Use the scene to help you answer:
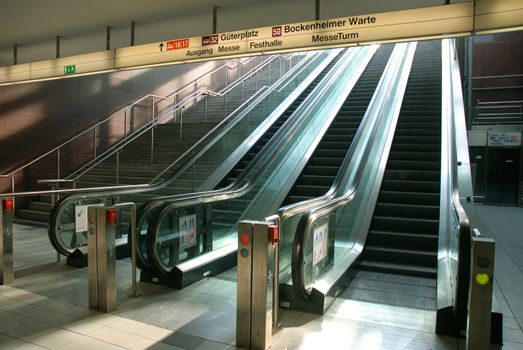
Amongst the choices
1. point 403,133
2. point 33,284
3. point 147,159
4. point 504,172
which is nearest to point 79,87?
point 147,159

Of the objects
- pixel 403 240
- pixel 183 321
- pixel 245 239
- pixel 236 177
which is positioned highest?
pixel 236 177

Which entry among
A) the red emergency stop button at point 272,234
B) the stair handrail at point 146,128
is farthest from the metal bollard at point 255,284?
the stair handrail at point 146,128

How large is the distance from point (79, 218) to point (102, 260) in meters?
2.17

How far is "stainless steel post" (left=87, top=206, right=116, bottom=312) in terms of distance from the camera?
13.2 feet

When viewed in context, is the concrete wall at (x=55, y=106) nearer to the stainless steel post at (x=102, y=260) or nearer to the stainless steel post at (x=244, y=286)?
the stainless steel post at (x=102, y=260)

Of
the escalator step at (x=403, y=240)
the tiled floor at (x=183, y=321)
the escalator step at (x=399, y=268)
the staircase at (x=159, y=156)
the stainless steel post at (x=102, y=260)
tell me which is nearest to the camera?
the tiled floor at (x=183, y=321)

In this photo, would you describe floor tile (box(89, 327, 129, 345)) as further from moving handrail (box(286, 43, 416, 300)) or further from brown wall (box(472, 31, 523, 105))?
brown wall (box(472, 31, 523, 105))

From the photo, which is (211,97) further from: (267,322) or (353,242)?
(267,322)

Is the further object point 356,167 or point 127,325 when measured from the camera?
point 356,167

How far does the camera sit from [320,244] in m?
4.48

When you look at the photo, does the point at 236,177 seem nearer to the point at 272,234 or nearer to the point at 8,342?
the point at 272,234

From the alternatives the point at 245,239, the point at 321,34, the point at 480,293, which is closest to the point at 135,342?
the point at 245,239

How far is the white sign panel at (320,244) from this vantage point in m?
4.30

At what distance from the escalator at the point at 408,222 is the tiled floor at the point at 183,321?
50cm
